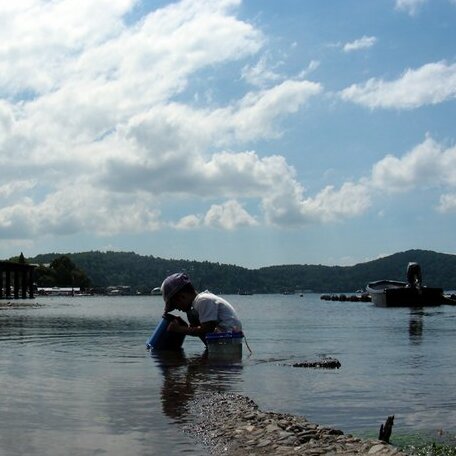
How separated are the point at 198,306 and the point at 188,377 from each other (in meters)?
2.09

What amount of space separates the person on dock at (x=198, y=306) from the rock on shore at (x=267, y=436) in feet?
17.4

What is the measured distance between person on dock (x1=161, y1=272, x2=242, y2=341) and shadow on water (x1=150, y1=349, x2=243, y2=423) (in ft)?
2.35

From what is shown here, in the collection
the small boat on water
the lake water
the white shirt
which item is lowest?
the small boat on water

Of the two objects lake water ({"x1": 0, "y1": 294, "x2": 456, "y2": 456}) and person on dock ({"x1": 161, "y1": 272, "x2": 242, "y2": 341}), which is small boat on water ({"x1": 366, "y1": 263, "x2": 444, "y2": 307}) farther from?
person on dock ({"x1": 161, "y1": 272, "x2": 242, "y2": 341})

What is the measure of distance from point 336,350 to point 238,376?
7.94m

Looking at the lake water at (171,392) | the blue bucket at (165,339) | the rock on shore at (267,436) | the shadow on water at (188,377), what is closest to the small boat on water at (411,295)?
the lake water at (171,392)

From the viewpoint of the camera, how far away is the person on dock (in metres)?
14.1

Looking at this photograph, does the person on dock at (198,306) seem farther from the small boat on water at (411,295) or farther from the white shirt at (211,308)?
the small boat on water at (411,295)

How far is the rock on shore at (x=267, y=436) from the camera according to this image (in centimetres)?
637

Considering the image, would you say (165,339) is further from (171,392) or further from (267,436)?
(267,436)

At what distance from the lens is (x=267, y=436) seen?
6988 millimetres

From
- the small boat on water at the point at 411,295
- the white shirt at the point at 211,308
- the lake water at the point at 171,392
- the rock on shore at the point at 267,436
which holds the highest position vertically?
the white shirt at the point at 211,308

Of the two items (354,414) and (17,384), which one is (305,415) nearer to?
(354,414)

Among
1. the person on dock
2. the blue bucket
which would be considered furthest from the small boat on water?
the person on dock
